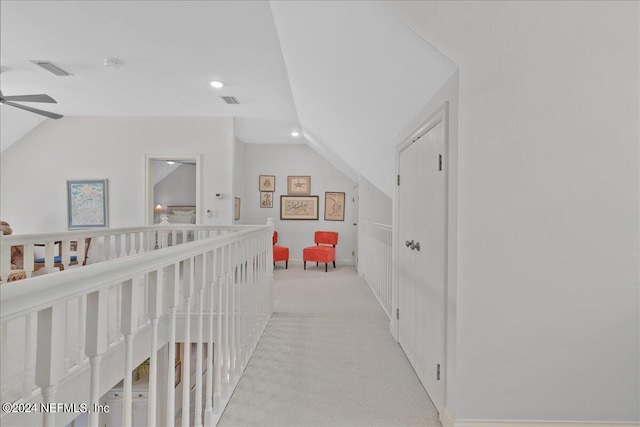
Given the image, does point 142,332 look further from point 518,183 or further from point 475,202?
point 518,183

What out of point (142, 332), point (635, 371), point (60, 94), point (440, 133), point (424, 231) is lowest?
point (142, 332)

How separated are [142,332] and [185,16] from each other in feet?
8.57

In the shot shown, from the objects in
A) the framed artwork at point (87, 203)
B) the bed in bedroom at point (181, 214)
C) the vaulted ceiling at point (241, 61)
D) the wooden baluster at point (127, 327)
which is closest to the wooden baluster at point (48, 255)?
the wooden baluster at point (127, 327)

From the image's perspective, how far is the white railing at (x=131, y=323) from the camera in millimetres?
646

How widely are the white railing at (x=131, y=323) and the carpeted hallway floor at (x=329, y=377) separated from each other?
0.16m

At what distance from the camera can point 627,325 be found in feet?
5.33

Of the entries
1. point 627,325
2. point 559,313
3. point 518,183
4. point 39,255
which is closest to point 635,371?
point 627,325

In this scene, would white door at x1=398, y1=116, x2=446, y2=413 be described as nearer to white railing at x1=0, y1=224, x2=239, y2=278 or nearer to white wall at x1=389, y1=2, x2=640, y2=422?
white wall at x1=389, y1=2, x2=640, y2=422

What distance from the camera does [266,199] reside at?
7.16 m

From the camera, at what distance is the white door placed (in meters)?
1.88

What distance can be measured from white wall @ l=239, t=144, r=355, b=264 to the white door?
4.41m

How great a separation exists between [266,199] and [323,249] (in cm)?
186

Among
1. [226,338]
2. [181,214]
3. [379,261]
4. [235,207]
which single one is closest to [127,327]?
[226,338]

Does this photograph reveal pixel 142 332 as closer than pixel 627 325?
No
